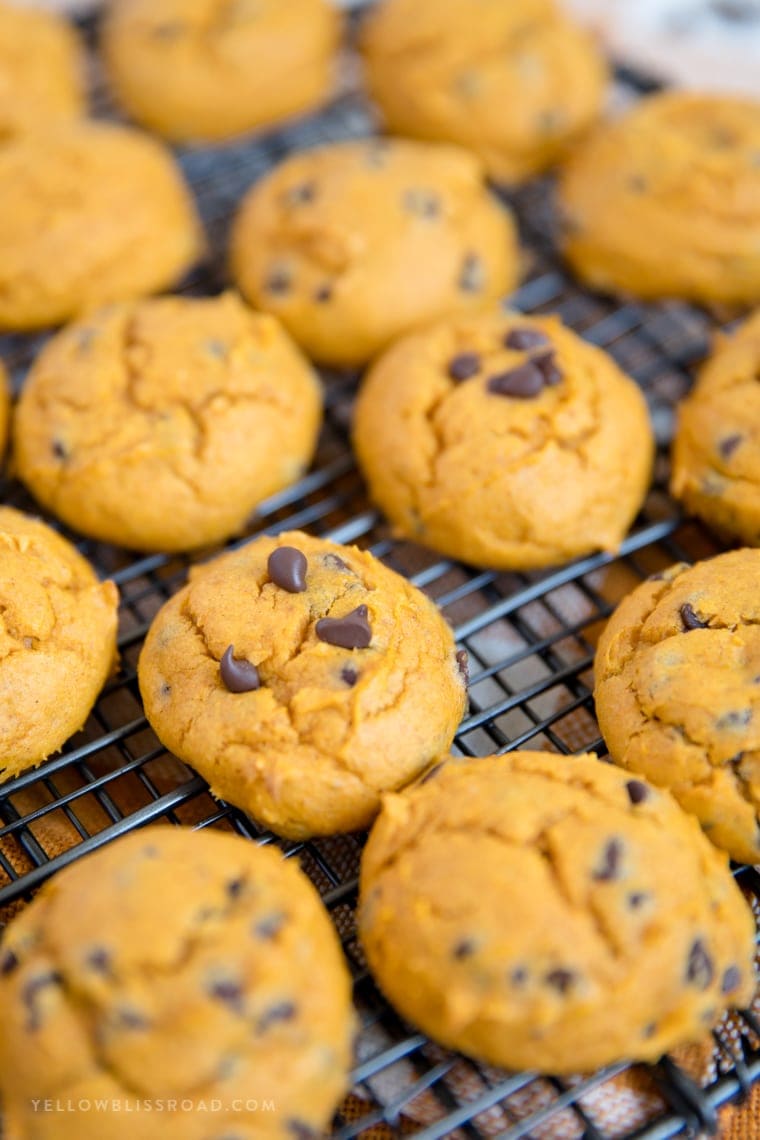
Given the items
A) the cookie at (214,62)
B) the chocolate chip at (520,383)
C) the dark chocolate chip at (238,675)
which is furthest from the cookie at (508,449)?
the cookie at (214,62)

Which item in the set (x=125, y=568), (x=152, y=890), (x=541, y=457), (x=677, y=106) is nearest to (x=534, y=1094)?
(x=152, y=890)

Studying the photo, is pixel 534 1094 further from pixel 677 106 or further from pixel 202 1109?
pixel 677 106

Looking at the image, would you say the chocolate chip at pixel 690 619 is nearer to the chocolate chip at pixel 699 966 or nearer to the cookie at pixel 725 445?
the cookie at pixel 725 445

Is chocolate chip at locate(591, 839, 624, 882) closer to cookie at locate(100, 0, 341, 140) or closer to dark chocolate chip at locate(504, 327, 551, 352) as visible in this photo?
Result: dark chocolate chip at locate(504, 327, 551, 352)

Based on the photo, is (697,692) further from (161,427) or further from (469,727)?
(161,427)

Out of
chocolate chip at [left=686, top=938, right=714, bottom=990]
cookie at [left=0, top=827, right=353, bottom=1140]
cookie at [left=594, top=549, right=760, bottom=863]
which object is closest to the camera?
cookie at [left=0, top=827, right=353, bottom=1140]

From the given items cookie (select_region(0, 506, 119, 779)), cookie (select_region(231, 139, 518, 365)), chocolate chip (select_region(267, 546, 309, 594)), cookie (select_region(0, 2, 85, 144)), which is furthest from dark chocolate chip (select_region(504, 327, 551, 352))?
cookie (select_region(0, 2, 85, 144))
